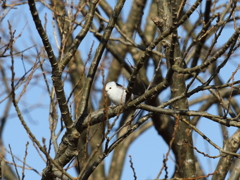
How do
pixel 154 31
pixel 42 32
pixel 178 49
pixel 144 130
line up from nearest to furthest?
pixel 42 32 → pixel 178 49 → pixel 154 31 → pixel 144 130

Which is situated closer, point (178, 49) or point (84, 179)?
point (84, 179)

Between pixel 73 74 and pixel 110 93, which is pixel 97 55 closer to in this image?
pixel 110 93

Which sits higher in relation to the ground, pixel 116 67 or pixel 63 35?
pixel 116 67

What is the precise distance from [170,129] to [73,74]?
265cm

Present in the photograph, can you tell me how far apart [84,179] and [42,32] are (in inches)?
48.6

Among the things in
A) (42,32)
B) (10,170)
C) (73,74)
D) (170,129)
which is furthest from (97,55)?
(73,74)

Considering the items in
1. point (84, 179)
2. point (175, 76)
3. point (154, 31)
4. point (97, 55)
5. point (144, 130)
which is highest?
point (154, 31)

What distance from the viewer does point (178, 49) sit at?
4457 millimetres

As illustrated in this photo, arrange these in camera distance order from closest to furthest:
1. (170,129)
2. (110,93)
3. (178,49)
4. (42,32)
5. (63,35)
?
(42,32), (63,35), (178,49), (110,93), (170,129)

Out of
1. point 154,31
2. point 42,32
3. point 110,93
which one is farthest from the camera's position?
point 154,31

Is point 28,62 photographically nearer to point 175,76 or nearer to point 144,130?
point 144,130

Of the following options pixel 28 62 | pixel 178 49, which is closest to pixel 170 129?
pixel 178 49

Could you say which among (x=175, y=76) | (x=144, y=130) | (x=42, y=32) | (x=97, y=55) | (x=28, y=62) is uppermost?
(x=28, y=62)

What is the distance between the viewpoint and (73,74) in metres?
7.59
